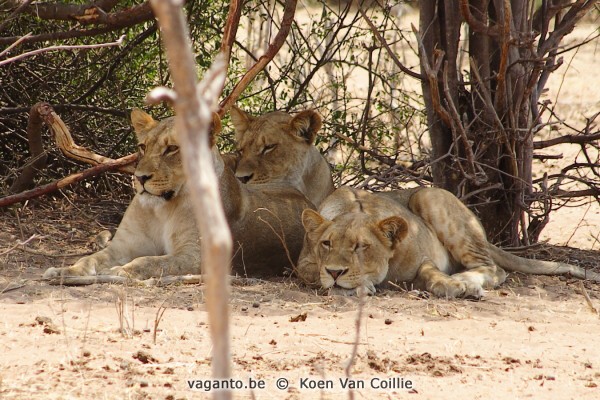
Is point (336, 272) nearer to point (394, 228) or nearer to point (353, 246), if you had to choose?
point (353, 246)

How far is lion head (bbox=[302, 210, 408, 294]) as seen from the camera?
5.16 m

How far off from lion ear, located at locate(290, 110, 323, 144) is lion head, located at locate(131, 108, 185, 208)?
1.42 meters

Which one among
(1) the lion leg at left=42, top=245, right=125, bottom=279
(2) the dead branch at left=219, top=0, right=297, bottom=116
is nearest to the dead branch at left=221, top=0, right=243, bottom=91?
(2) the dead branch at left=219, top=0, right=297, bottom=116

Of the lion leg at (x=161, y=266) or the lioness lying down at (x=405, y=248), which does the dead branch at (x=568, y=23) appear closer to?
the lioness lying down at (x=405, y=248)

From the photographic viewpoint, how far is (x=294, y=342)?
405 cm

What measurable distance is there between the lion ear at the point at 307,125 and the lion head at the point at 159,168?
1418mm

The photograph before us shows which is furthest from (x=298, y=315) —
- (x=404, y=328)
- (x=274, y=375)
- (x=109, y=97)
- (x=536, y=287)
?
(x=109, y=97)

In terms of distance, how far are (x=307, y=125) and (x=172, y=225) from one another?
1.63 meters

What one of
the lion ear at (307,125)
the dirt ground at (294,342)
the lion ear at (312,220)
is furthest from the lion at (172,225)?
the lion ear at (307,125)

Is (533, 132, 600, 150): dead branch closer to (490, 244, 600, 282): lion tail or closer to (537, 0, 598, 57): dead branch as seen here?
(537, 0, 598, 57): dead branch

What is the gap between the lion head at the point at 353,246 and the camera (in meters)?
5.16

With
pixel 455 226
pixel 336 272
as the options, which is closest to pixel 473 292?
pixel 336 272

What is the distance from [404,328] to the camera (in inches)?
174

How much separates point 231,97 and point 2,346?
8.99 ft
